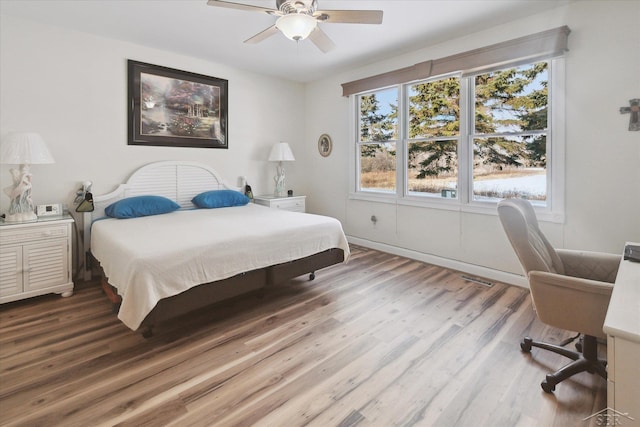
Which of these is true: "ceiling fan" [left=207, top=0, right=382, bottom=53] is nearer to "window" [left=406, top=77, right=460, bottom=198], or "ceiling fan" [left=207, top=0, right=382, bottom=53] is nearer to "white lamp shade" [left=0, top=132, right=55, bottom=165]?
"window" [left=406, top=77, right=460, bottom=198]

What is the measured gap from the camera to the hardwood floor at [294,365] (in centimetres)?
164

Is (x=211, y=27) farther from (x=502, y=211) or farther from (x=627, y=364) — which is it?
(x=627, y=364)

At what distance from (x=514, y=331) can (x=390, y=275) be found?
1407 mm

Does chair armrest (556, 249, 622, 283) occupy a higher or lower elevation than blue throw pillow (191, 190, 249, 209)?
lower

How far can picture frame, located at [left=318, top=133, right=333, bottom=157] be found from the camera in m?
5.24

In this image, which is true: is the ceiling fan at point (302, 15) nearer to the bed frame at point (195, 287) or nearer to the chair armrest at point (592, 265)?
the bed frame at point (195, 287)

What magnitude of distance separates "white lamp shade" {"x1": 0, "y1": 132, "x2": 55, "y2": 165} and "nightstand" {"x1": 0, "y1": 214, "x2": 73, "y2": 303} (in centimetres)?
55

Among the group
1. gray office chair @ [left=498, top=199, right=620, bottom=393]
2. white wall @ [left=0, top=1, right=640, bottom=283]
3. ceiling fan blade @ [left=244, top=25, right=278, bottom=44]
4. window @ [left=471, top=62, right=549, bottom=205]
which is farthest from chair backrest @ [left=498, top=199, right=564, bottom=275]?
ceiling fan blade @ [left=244, top=25, right=278, bottom=44]

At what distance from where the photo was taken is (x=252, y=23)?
3232 mm

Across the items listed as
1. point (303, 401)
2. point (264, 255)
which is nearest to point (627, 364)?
point (303, 401)

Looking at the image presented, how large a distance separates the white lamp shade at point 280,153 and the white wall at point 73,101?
2.89ft

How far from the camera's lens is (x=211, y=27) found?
10.9 feet

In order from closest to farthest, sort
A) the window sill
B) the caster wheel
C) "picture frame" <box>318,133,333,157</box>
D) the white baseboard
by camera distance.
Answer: the caster wheel
the window sill
the white baseboard
"picture frame" <box>318,133,333,157</box>

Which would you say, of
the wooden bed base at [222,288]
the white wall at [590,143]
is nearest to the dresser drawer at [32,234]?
the wooden bed base at [222,288]
